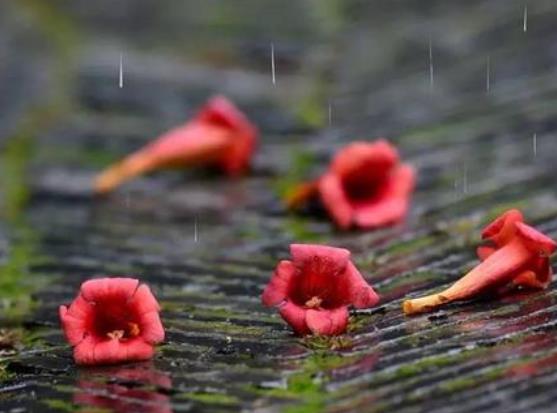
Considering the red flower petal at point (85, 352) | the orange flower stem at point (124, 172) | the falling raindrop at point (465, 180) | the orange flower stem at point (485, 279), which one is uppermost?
the orange flower stem at point (124, 172)

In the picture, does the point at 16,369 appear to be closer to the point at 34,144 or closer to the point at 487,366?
the point at 487,366

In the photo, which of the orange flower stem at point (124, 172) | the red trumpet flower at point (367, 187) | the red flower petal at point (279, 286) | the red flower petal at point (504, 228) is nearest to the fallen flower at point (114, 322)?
the red flower petal at point (279, 286)

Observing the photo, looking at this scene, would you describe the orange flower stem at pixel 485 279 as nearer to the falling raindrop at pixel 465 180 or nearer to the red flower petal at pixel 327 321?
the red flower petal at pixel 327 321

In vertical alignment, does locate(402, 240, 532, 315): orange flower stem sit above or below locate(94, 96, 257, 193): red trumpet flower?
below

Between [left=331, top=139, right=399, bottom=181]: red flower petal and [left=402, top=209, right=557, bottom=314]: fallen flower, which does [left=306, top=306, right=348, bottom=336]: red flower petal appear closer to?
[left=402, top=209, right=557, bottom=314]: fallen flower

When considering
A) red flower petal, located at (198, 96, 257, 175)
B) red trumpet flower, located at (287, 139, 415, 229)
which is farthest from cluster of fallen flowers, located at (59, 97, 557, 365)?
red flower petal, located at (198, 96, 257, 175)

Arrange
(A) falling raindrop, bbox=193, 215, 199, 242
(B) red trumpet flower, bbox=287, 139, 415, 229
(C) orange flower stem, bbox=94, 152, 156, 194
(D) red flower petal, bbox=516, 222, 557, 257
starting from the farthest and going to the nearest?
(C) orange flower stem, bbox=94, 152, 156, 194 < (A) falling raindrop, bbox=193, 215, 199, 242 < (B) red trumpet flower, bbox=287, 139, 415, 229 < (D) red flower petal, bbox=516, 222, 557, 257

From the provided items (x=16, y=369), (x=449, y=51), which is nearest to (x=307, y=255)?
(x=16, y=369)
